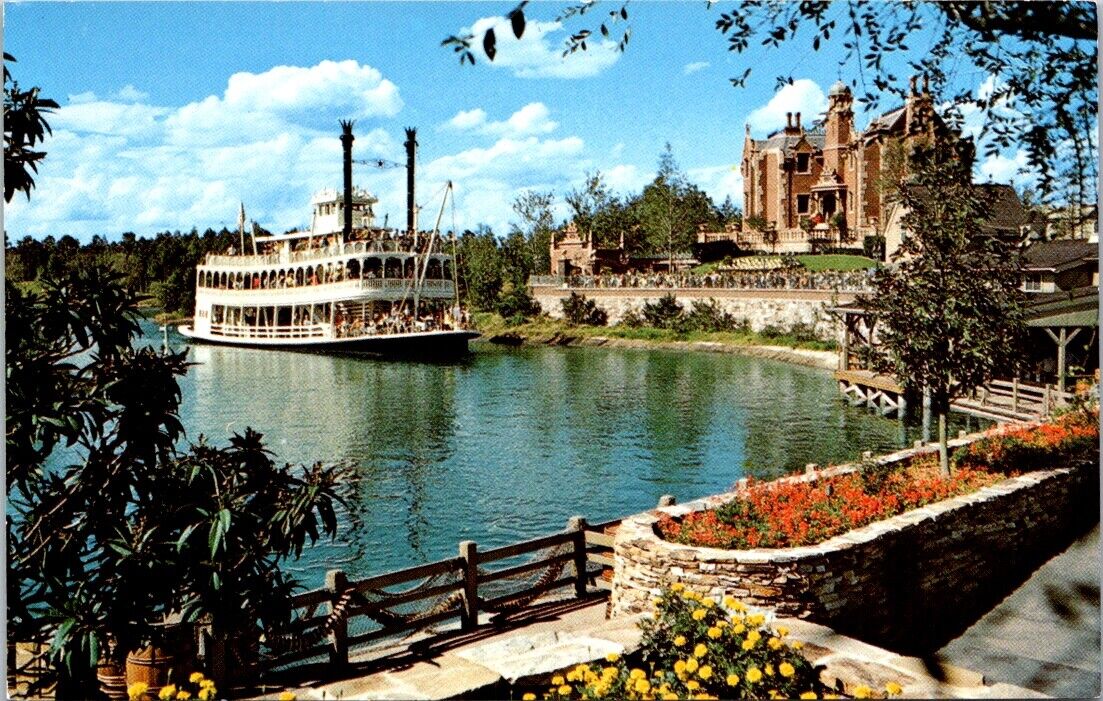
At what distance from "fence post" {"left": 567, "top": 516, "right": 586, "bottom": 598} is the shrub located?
40855 millimetres

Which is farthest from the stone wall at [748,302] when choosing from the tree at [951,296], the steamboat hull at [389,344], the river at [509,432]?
the tree at [951,296]

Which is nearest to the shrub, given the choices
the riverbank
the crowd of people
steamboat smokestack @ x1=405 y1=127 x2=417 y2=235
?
the riverbank

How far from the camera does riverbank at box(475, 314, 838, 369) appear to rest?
38.3m

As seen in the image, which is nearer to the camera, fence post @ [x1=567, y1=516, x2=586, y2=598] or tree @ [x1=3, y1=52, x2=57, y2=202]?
tree @ [x1=3, y1=52, x2=57, y2=202]

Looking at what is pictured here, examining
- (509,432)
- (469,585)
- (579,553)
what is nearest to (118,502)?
(469,585)

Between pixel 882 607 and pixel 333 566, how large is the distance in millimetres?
6866

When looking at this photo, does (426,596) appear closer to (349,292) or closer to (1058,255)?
(1058,255)

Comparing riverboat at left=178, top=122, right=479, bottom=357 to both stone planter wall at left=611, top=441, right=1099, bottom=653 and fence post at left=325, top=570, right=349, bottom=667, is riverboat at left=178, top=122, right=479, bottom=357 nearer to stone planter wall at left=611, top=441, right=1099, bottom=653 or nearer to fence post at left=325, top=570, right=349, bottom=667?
stone planter wall at left=611, top=441, right=1099, bottom=653

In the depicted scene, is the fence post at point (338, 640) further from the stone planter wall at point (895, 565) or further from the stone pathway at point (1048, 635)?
the stone pathway at point (1048, 635)

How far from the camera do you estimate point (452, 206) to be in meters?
38.8

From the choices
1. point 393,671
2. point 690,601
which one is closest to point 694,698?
point 690,601

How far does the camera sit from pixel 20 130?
5645 mm

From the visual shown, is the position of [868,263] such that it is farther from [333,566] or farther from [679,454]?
[333,566]

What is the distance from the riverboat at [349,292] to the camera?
37.0 metres
